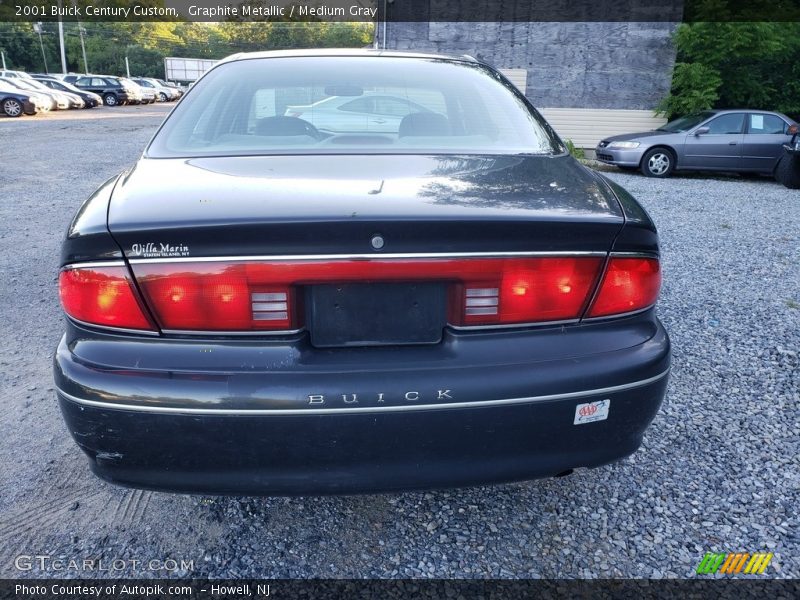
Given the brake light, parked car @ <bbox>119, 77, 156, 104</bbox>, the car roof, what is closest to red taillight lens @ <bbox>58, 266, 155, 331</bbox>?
the brake light

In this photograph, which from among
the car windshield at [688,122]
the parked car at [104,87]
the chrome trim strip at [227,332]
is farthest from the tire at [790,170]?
the parked car at [104,87]

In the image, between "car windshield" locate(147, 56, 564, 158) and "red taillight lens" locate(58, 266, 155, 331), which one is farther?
"car windshield" locate(147, 56, 564, 158)

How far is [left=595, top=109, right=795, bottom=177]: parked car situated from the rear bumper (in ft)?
35.1

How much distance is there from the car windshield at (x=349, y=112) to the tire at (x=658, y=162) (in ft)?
31.2

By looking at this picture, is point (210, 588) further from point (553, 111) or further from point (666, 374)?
point (553, 111)

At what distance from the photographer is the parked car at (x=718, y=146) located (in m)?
11.0

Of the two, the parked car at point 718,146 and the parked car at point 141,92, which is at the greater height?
the parked car at point 718,146

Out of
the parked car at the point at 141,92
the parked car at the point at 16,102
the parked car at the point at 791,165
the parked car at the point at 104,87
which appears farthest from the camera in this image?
the parked car at the point at 141,92

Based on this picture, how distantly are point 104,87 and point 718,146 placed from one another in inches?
1314

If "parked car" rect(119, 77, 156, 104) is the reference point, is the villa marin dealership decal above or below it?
above

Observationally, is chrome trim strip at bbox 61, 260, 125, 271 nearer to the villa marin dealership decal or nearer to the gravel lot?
the villa marin dealership decal

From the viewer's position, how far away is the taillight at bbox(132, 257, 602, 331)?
1.50 m

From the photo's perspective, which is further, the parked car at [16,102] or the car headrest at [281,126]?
the parked car at [16,102]

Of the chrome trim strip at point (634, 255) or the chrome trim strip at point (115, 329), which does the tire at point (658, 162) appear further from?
the chrome trim strip at point (115, 329)
